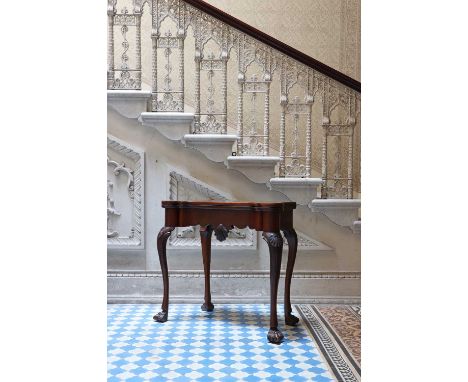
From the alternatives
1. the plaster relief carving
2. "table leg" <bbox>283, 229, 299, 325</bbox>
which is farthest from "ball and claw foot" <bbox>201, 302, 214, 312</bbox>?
the plaster relief carving

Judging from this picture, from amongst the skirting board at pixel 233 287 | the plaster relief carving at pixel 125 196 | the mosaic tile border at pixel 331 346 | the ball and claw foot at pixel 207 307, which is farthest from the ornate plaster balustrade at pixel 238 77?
the ball and claw foot at pixel 207 307

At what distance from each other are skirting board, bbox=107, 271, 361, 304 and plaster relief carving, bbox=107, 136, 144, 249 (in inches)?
12.0

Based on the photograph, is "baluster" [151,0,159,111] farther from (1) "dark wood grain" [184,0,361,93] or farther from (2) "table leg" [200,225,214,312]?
(2) "table leg" [200,225,214,312]

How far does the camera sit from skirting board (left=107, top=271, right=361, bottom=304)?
4.43 metres

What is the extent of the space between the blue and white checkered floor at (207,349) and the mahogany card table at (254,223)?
16cm

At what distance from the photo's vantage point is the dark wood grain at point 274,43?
4.02 m

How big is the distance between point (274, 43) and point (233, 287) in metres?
2.03

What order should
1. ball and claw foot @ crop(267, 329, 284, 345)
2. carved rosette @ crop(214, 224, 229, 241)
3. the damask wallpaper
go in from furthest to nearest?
the damask wallpaper < carved rosette @ crop(214, 224, 229, 241) < ball and claw foot @ crop(267, 329, 284, 345)

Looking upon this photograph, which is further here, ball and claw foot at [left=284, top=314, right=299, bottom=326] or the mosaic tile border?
ball and claw foot at [left=284, top=314, right=299, bottom=326]
